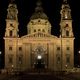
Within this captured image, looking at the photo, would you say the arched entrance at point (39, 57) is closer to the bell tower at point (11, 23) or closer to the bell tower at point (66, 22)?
the bell tower at point (66, 22)

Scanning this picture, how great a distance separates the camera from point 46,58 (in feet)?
297

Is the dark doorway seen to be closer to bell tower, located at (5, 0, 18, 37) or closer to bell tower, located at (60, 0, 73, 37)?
bell tower, located at (60, 0, 73, 37)

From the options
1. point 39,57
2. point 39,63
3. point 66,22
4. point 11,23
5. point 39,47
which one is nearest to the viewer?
point 11,23

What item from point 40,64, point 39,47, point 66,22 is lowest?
point 40,64

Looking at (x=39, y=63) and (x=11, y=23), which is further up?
(x=11, y=23)

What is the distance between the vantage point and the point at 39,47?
3563 inches

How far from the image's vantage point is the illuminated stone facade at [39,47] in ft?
293

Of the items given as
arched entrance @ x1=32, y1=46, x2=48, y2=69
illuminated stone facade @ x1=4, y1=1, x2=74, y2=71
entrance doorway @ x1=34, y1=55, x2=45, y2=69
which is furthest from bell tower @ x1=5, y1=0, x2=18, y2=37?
entrance doorway @ x1=34, y1=55, x2=45, y2=69

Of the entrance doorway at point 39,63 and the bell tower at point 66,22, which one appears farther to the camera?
the entrance doorway at point 39,63

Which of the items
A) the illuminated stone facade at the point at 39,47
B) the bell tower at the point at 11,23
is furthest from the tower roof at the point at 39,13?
the bell tower at the point at 11,23

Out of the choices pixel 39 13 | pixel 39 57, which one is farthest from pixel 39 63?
pixel 39 13

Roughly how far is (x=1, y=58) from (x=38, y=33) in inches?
654

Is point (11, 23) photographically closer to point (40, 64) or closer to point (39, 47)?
point (39, 47)

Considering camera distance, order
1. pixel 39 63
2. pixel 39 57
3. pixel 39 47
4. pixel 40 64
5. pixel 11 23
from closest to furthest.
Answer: pixel 11 23 < pixel 40 64 < pixel 39 47 < pixel 39 63 < pixel 39 57
